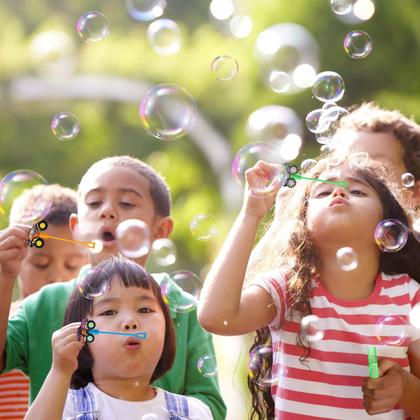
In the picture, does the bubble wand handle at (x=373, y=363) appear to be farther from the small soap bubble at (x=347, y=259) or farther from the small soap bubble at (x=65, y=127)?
the small soap bubble at (x=65, y=127)

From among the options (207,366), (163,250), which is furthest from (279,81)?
(207,366)

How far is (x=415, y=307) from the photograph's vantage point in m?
2.83

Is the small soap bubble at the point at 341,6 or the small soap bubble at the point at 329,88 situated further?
the small soap bubble at the point at 341,6

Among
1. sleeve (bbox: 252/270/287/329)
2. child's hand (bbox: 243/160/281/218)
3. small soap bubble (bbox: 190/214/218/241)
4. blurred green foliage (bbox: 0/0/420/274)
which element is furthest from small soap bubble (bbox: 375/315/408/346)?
blurred green foliage (bbox: 0/0/420/274)

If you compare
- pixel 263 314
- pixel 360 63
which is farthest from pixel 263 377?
pixel 360 63

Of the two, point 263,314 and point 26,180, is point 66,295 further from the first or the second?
point 263,314

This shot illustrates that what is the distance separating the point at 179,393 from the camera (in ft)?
10.4

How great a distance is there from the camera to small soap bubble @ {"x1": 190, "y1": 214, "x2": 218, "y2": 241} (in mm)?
3415

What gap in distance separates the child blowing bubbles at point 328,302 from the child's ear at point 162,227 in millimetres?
539

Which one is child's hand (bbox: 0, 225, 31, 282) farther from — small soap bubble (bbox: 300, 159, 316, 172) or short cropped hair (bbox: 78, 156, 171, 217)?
small soap bubble (bbox: 300, 159, 316, 172)

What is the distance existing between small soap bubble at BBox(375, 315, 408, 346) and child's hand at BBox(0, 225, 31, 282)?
0.97 m

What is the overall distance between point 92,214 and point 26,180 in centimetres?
41

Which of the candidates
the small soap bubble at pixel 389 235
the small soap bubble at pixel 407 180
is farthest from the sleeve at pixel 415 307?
the small soap bubble at pixel 407 180

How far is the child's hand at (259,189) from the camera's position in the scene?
2.77m
